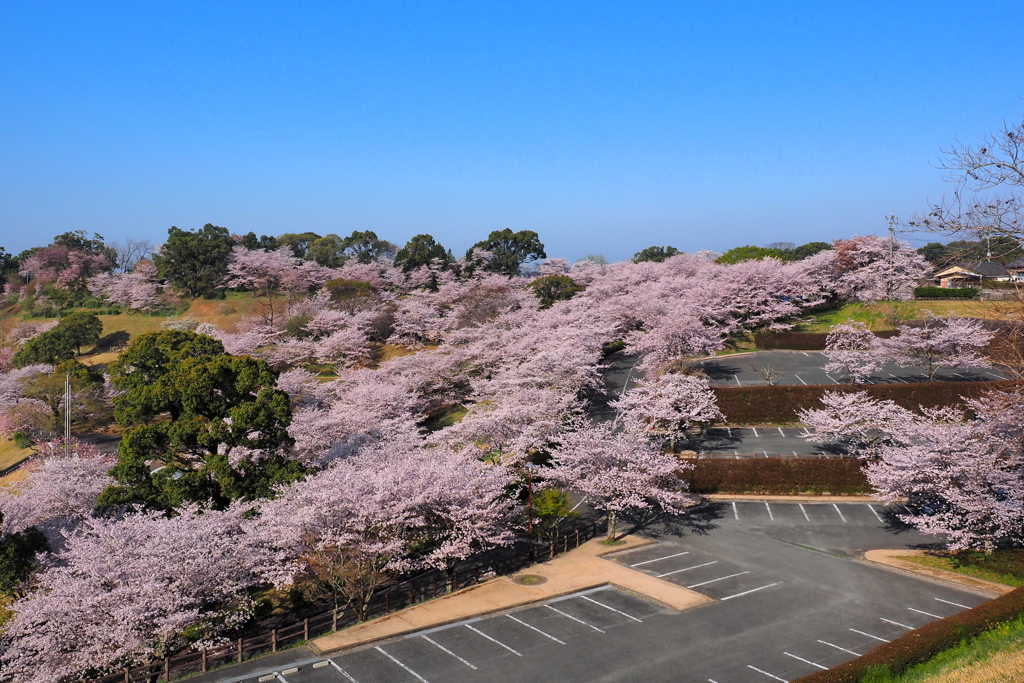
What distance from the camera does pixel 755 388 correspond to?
41.8 m

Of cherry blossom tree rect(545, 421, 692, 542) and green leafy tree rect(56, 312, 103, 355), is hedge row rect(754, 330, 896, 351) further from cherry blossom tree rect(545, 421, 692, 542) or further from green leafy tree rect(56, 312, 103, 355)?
green leafy tree rect(56, 312, 103, 355)

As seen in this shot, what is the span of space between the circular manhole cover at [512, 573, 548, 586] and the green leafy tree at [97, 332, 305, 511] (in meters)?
9.42

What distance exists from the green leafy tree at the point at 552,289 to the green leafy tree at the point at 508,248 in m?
15.8

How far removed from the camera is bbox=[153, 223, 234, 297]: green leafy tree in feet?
262

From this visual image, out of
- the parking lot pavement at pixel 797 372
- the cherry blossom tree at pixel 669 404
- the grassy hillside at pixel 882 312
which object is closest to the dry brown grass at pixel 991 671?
the cherry blossom tree at pixel 669 404

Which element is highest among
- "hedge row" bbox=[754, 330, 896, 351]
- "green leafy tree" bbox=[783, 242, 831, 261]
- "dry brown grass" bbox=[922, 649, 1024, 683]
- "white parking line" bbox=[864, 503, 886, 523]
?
"green leafy tree" bbox=[783, 242, 831, 261]

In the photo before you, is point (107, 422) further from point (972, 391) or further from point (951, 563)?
point (972, 391)

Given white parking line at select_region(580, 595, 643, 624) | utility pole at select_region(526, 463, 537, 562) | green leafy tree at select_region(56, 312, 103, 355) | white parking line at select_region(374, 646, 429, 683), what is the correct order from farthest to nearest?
green leafy tree at select_region(56, 312, 103, 355)
utility pole at select_region(526, 463, 537, 562)
white parking line at select_region(580, 595, 643, 624)
white parking line at select_region(374, 646, 429, 683)

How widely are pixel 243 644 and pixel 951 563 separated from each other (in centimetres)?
2438

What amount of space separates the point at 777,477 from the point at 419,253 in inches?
2456

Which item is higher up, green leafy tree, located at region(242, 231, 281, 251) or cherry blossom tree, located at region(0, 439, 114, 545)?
green leafy tree, located at region(242, 231, 281, 251)

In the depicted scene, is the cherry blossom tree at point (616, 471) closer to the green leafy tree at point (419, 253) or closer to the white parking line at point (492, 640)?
the white parking line at point (492, 640)

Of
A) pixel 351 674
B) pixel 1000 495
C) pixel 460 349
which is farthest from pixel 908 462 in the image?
pixel 460 349

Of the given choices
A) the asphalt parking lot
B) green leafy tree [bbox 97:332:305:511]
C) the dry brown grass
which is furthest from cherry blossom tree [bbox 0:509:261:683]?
the dry brown grass
